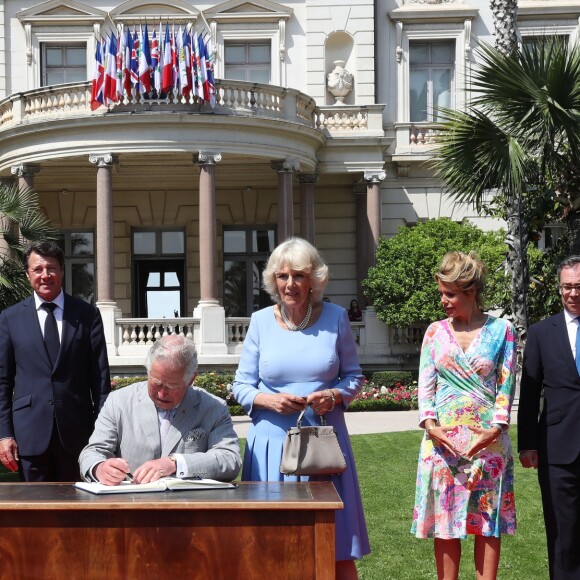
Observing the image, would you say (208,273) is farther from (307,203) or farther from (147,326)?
(307,203)

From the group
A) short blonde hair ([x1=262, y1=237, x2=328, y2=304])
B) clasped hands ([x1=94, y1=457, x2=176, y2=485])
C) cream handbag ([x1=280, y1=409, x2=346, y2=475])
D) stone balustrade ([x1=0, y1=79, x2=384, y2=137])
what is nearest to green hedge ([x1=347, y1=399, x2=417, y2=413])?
stone balustrade ([x1=0, y1=79, x2=384, y2=137])

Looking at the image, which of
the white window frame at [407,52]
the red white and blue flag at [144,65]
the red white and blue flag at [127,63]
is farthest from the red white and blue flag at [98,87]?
the white window frame at [407,52]

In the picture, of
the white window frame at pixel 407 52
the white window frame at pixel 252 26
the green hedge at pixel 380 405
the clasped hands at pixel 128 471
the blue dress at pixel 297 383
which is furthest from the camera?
the white window frame at pixel 407 52

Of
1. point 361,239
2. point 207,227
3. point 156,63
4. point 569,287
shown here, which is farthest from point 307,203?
point 569,287

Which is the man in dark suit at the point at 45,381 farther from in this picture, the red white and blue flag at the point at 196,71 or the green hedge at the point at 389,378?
the green hedge at the point at 389,378

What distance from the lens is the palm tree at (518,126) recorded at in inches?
452

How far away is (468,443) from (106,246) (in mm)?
17827

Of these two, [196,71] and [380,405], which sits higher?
[196,71]

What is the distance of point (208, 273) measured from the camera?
22672mm

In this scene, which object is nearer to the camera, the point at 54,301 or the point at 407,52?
the point at 54,301

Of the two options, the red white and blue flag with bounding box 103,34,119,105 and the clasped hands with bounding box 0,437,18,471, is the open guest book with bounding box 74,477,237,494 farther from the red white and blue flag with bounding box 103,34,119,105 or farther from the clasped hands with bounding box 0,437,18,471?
the red white and blue flag with bounding box 103,34,119,105

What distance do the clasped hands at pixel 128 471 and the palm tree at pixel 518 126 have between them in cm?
796

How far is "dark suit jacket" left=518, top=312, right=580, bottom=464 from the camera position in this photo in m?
5.74

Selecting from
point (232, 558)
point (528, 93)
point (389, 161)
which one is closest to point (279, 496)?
point (232, 558)
